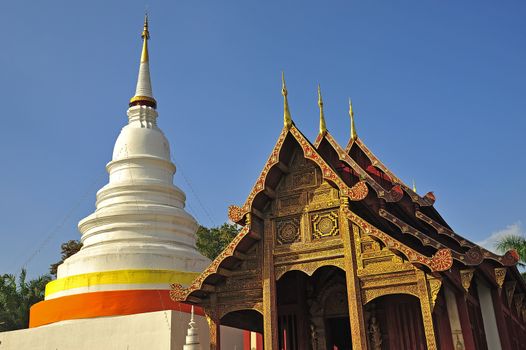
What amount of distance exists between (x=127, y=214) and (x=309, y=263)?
10239 mm

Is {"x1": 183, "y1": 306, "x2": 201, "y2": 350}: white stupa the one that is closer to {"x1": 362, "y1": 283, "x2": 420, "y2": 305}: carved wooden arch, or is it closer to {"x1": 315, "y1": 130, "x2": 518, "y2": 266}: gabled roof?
{"x1": 362, "y1": 283, "x2": 420, "y2": 305}: carved wooden arch

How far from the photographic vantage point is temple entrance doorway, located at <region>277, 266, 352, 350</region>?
44.7ft

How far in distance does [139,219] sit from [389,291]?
38.2 feet

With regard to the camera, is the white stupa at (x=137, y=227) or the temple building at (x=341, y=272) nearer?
the temple building at (x=341, y=272)

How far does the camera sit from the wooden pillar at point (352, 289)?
10250 millimetres

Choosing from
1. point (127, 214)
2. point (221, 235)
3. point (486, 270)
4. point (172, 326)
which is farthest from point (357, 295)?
point (221, 235)

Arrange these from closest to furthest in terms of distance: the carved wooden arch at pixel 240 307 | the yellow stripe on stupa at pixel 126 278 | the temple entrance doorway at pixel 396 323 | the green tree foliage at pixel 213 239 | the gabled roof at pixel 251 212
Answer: the gabled roof at pixel 251 212, the carved wooden arch at pixel 240 307, the temple entrance doorway at pixel 396 323, the yellow stripe on stupa at pixel 126 278, the green tree foliage at pixel 213 239

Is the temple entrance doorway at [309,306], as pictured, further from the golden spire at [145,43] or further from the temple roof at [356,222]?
the golden spire at [145,43]

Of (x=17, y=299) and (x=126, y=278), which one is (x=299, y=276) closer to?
(x=126, y=278)

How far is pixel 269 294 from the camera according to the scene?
11258 millimetres

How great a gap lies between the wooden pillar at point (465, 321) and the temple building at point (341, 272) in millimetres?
20

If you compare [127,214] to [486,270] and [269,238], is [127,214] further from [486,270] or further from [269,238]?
[486,270]

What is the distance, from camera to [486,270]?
11664mm

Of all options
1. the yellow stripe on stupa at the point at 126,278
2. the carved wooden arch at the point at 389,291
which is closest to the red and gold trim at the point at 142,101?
the yellow stripe on stupa at the point at 126,278
